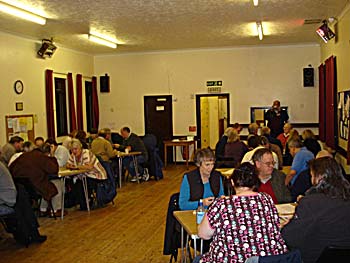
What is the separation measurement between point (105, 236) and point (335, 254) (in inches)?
166

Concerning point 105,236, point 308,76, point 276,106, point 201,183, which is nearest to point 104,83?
point 276,106

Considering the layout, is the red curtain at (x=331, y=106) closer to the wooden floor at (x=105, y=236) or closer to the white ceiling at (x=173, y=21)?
the white ceiling at (x=173, y=21)

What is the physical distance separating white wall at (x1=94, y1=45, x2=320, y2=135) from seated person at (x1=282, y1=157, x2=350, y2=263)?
10.2 metres

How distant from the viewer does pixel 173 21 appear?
891cm

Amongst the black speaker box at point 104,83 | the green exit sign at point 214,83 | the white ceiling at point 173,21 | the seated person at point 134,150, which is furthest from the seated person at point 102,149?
the green exit sign at point 214,83

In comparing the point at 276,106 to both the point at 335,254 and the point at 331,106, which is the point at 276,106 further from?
the point at 335,254

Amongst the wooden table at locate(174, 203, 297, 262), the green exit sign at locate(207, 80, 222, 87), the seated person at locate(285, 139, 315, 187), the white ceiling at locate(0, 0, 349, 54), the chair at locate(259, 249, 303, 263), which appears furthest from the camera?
the green exit sign at locate(207, 80, 222, 87)

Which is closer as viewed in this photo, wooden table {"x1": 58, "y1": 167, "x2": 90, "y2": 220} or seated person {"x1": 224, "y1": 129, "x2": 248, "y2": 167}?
wooden table {"x1": 58, "y1": 167, "x2": 90, "y2": 220}

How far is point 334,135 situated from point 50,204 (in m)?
5.66

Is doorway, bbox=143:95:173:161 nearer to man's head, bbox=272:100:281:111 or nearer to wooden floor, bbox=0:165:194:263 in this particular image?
man's head, bbox=272:100:281:111

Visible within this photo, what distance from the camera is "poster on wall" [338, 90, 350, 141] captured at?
7973mm

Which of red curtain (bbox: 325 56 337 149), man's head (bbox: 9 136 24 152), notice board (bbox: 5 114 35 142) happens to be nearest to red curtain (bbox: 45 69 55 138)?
notice board (bbox: 5 114 35 142)

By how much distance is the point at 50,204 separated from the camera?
25.0 ft

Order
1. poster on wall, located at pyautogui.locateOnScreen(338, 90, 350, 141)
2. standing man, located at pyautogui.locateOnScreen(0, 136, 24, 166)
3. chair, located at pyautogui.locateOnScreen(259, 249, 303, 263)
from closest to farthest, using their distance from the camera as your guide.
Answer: chair, located at pyautogui.locateOnScreen(259, 249, 303, 263)
poster on wall, located at pyautogui.locateOnScreen(338, 90, 350, 141)
standing man, located at pyautogui.locateOnScreen(0, 136, 24, 166)
